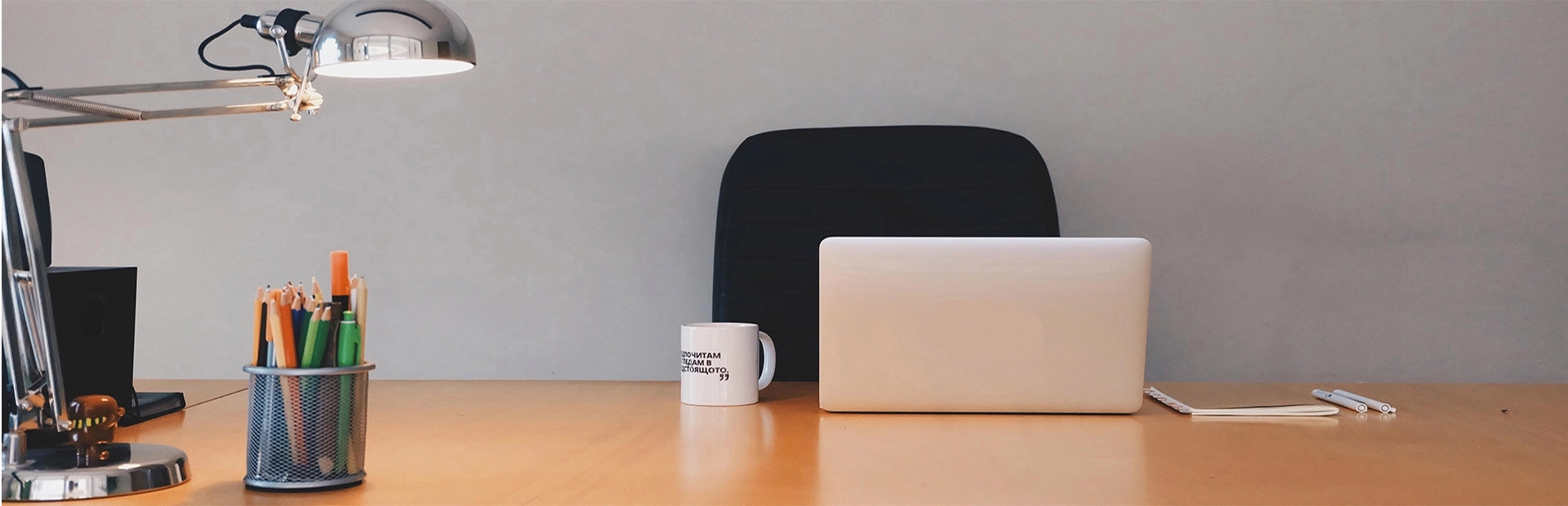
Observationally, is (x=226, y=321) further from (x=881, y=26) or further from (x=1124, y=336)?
(x=1124, y=336)

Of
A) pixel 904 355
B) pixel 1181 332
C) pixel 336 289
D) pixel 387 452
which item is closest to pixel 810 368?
pixel 904 355

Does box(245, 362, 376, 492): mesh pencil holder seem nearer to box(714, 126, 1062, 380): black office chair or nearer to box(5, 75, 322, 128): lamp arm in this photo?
box(5, 75, 322, 128): lamp arm

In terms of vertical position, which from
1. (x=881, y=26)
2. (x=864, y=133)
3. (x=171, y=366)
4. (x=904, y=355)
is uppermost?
(x=881, y=26)

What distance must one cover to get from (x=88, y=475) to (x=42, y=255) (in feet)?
0.59

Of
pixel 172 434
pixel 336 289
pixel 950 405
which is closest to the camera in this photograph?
pixel 336 289

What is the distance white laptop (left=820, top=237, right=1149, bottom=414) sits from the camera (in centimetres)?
122

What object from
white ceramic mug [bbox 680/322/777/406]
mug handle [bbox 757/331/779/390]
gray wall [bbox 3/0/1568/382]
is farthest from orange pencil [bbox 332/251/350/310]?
gray wall [bbox 3/0/1568/382]

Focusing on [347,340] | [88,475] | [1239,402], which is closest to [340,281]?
[347,340]

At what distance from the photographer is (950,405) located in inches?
48.2

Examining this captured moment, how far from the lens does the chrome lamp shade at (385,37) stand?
935 mm

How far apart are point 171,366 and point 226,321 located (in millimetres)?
147

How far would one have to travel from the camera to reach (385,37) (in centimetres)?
94

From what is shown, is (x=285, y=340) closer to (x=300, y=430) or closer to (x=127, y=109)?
Result: (x=300, y=430)

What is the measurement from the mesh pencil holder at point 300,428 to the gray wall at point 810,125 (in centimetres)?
135
